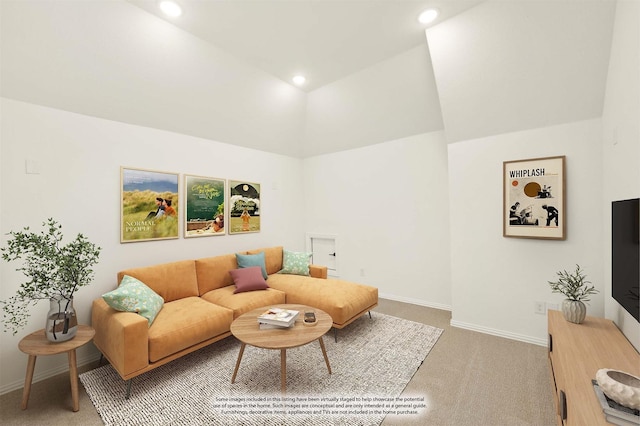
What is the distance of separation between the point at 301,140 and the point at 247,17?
2474 mm

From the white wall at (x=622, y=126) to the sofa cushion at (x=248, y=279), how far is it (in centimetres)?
319

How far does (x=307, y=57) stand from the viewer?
313 cm

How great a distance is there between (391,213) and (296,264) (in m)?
1.68

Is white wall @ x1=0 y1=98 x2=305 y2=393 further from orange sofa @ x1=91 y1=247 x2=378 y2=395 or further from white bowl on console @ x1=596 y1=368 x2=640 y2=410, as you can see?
white bowl on console @ x1=596 y1=368 x2=640 y2=410

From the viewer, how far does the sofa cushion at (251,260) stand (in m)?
3.62

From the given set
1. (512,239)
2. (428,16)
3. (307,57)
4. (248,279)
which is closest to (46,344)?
(248,279)

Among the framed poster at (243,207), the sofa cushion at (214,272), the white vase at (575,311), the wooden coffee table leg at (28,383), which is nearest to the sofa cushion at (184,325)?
the sofa cushion at (214,272)

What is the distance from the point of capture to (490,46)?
2.57m

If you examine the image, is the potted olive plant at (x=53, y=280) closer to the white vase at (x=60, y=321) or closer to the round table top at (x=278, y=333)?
the white vase at (x=60, y=321)

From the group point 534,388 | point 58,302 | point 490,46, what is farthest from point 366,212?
point 58,302

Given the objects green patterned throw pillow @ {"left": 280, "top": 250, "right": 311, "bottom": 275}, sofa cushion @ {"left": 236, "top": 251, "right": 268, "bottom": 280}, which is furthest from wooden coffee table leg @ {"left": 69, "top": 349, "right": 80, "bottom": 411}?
green patterned throw pillow @ {"left": 280, "top": 250, "right": 311, "bottom": 275}

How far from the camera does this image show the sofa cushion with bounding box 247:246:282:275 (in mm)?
3993

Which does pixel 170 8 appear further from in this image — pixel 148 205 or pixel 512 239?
pixel 512 239

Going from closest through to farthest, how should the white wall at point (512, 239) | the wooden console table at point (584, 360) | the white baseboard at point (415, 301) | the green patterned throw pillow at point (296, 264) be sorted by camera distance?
the wooden console table at point (584, 360) → the white wall at point (512, 239) → the white baseboard at point (415, 301) → the green patterned throw pillow at point (296, 264)
